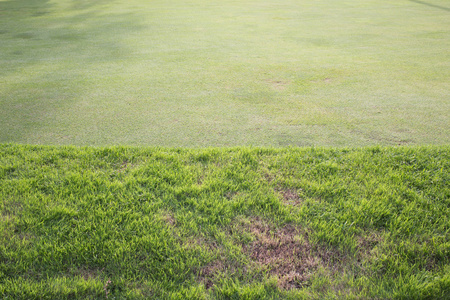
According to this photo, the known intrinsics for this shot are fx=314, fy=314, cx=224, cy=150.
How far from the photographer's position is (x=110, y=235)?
2012 millimetres

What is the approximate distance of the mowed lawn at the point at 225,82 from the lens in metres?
3.29

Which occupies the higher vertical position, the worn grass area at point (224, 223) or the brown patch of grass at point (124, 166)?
the brown patch of grass at point (124, 166)

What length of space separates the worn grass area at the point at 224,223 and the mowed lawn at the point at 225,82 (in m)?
0.42

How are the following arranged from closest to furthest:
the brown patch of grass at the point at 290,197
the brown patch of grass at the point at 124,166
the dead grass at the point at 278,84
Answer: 1. the brown patch of grass at the point at 290,197
2. the brown patch of grass at the point at 124,166
3. the dead grass at the point at 278,84

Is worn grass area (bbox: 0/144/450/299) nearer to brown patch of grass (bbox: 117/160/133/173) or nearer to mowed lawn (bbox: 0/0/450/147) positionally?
brown patch of grass (bbox: 117/160/133/173)

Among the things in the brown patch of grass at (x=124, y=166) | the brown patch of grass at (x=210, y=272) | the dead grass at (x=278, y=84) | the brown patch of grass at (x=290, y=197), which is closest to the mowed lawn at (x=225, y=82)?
the dead grass at (x=278, y=84)

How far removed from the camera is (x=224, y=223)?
2141mm

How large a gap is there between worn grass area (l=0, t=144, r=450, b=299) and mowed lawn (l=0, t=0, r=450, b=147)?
0.42 metres

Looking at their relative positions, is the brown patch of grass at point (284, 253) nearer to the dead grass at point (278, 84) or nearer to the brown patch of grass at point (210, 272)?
the brown patch of grass at point (210, 272)

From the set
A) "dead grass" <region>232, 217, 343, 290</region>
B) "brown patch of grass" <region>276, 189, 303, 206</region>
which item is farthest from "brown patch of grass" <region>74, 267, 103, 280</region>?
"brown patch of grass" <region>276, 189, 303, 206</region>

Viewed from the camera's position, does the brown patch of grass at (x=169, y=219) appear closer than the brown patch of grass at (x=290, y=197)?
Yes

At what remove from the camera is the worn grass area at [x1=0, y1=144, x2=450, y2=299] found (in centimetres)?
172

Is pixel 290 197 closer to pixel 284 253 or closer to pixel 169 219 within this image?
pixel 284 253

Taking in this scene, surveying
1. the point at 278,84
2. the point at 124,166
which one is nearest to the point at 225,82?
the point at 278,84
